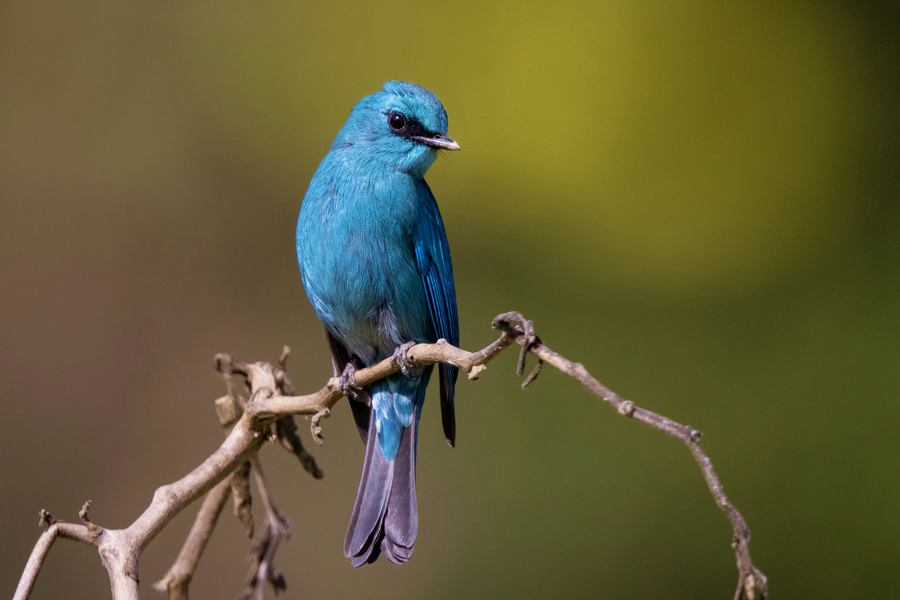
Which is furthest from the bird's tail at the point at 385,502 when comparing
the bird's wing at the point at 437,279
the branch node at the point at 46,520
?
the branch node at the point at 46,520

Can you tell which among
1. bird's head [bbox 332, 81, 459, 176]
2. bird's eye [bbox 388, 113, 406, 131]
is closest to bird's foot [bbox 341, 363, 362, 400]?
bird's head [bbox 332, 81, 459, 176]

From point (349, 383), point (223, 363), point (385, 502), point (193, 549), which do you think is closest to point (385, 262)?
point (349, 383)

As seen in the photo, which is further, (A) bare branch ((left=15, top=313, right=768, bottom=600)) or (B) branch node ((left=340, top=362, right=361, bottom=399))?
(B) branch node ((left=340, top=362, right=361, bottom=399))

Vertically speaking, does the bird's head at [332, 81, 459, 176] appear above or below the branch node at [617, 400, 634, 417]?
above

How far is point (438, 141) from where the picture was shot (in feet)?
8.57

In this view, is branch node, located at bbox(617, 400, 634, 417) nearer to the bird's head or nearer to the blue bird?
the blue bird

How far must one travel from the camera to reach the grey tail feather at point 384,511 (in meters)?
2.36

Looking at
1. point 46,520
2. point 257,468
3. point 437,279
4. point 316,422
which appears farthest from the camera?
point 437,279

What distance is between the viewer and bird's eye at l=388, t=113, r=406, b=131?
8.63 feet

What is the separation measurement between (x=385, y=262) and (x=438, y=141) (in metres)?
0.42

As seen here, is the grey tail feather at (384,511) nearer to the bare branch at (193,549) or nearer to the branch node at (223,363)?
the bare branch at (193,549)

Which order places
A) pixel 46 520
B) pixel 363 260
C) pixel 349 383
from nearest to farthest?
1. pixel 46 520
2. pixel 349 383
3. pixel 363 260

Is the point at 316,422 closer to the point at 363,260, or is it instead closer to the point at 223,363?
the point at 223,363

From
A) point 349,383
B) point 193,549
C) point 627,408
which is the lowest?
point 193,549
